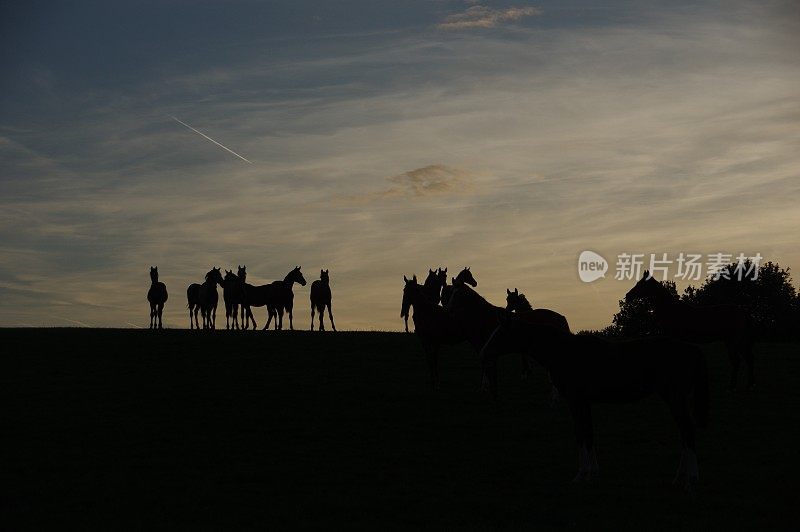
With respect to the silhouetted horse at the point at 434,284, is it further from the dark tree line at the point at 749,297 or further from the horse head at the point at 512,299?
the dark tree line at the point at 749,297

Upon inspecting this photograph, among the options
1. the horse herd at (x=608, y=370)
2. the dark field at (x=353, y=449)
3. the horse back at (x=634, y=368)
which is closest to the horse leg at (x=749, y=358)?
the dark field at (x=353, y=449)

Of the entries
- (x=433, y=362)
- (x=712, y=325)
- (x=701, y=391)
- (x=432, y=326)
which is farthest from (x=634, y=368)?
(x=712, y=325)

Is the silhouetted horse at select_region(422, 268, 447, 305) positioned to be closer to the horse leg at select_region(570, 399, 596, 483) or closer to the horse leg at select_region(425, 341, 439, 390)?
the horse leg at select_region(425, 341, 439, 390)

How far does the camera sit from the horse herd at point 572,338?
17531 millimetres

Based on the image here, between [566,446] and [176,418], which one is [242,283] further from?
[566,446]

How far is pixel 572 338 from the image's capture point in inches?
728

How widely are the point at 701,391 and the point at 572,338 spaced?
256 centimetres

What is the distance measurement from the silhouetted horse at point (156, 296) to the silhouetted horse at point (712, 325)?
1145 inches

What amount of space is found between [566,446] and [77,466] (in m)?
11.1

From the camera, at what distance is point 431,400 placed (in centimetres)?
2831

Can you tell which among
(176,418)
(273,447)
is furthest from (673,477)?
(176,418)

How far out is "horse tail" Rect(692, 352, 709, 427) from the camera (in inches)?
691

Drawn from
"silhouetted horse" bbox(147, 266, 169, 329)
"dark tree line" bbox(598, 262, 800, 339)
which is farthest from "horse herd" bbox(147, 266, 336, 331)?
"dark tree line" bbox(598, 262, 800, 339)

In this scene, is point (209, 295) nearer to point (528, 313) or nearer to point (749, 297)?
point (528, 313)
